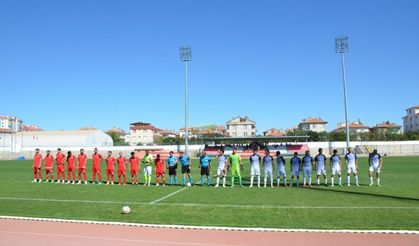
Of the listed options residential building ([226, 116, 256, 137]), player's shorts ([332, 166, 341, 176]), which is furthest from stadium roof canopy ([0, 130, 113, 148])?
player's shorts ([332, 166, 341, 176])

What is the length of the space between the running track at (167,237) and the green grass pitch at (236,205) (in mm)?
880

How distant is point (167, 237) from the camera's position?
32.1 feet

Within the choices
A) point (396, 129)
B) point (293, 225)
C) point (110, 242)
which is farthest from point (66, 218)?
point (396, 129)

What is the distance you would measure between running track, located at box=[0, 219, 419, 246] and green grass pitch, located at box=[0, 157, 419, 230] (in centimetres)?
88

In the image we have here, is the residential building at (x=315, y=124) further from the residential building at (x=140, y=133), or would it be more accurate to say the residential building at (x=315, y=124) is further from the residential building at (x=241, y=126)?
the residential building at (x=140, y=133)

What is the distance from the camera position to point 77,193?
17547 mm

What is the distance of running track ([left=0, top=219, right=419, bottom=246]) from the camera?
30.0ft

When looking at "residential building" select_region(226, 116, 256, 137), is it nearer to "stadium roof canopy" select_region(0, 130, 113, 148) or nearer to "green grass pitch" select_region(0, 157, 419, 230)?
"stadium roof canopy" select_region(0, 130, 113, 148)

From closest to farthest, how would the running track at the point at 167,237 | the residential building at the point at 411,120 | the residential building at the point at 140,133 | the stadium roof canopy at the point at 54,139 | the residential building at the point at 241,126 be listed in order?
the running track at the point at 167,237
the stadium roof canopy at the point at 54,139
the residential building at the point at 411,120
the residential building at the point at 241,126
the residential building at the point at 140,133

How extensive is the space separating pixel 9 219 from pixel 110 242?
4659 millimetres

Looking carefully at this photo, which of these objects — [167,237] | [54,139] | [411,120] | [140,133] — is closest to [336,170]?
[167,237]

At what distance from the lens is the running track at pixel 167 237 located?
916 centimetres

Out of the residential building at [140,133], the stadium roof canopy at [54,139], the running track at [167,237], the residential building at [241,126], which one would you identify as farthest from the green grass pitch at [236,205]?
the residential building at [140,133]

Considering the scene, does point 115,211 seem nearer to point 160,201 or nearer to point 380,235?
point 160,201
